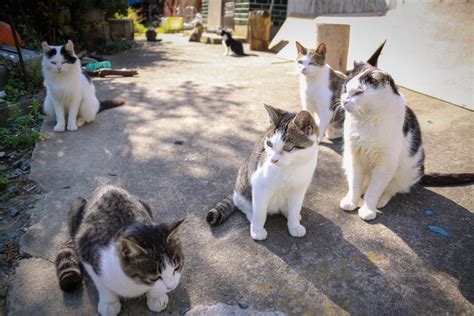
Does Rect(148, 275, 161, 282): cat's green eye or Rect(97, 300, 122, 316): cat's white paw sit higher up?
Rect(148, 275, 161, 282): cat's green eye

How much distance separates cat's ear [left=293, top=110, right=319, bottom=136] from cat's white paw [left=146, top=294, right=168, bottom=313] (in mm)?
1363

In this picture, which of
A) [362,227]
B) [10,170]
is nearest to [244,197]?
[362,227]

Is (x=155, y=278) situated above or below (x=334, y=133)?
below

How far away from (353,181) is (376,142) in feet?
1.47

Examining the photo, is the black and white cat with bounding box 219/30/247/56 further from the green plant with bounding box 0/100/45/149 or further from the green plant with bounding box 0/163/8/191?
the green plant with bounding box 0/163/8/191

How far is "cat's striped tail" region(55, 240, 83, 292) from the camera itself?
213cm

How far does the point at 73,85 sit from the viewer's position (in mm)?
4676

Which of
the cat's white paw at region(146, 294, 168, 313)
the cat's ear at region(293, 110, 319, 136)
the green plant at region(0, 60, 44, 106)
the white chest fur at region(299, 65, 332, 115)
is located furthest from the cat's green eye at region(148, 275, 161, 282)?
the green plant at region(0, 60, 44, 106)

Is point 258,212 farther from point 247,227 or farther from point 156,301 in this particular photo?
point 156,301

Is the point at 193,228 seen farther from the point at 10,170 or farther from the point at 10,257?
the point at 10,170

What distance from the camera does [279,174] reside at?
2.37 m

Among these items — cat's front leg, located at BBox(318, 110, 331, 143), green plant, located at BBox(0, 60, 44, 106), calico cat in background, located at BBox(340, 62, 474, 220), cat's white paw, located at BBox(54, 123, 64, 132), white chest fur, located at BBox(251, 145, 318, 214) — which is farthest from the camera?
green plant, located at BBox(0, 60, 44, 106)

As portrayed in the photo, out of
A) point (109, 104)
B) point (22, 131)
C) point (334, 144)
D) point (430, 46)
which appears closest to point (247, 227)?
point (334, 144)

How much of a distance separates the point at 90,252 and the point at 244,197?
4.02 ft
